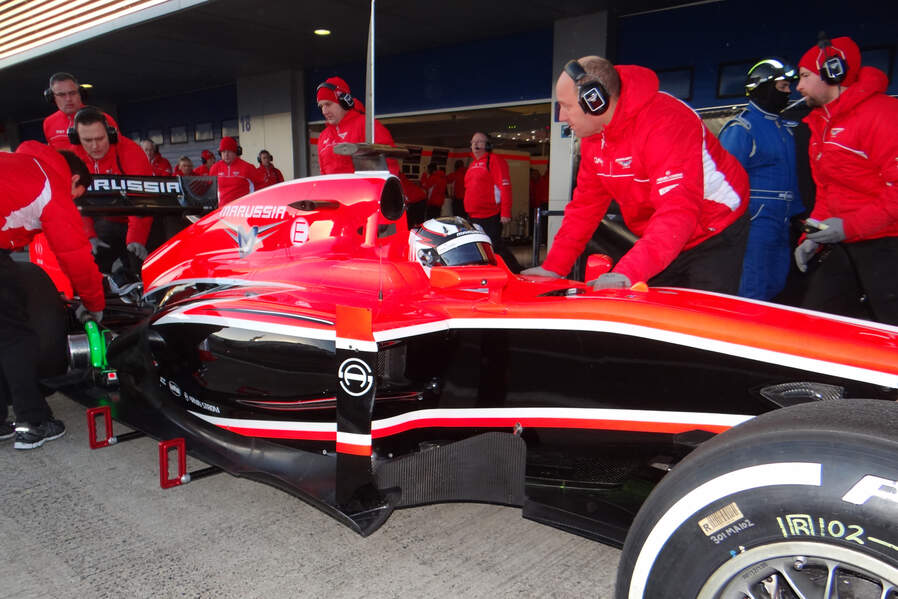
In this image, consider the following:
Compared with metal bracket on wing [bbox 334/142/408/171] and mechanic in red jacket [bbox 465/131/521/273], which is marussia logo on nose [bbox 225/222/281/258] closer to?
metal bracket on wing [bbox 334/142/408/171]

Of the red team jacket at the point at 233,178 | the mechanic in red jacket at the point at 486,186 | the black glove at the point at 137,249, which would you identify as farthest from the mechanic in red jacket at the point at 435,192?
the black glove at the point at 137,249

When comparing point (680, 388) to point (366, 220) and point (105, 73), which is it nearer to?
point (366, 220)

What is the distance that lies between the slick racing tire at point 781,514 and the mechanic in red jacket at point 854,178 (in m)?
2.18

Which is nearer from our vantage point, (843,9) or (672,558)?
(672,558)

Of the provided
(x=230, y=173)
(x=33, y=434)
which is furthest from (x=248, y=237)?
(x=230, y=173)

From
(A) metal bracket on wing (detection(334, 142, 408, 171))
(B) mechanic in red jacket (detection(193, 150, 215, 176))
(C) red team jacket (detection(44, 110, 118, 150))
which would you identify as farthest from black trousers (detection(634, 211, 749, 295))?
(B) mechanic in red jacket (detection(193, 150, 215, 176))

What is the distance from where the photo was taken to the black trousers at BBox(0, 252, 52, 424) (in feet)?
9.70

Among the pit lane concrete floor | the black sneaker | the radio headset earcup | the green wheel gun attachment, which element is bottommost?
the pit lane concrete floor

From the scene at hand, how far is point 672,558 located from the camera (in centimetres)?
115

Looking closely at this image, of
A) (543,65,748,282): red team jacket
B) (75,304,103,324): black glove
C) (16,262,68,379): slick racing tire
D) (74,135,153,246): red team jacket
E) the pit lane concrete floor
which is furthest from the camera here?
(74,135,153,246): red team jacket

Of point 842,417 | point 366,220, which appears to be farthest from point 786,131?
point 842,417

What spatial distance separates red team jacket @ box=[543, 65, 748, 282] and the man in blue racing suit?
55 centimetres

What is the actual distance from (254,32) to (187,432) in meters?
8.99

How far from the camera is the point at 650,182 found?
2355 millimetres
